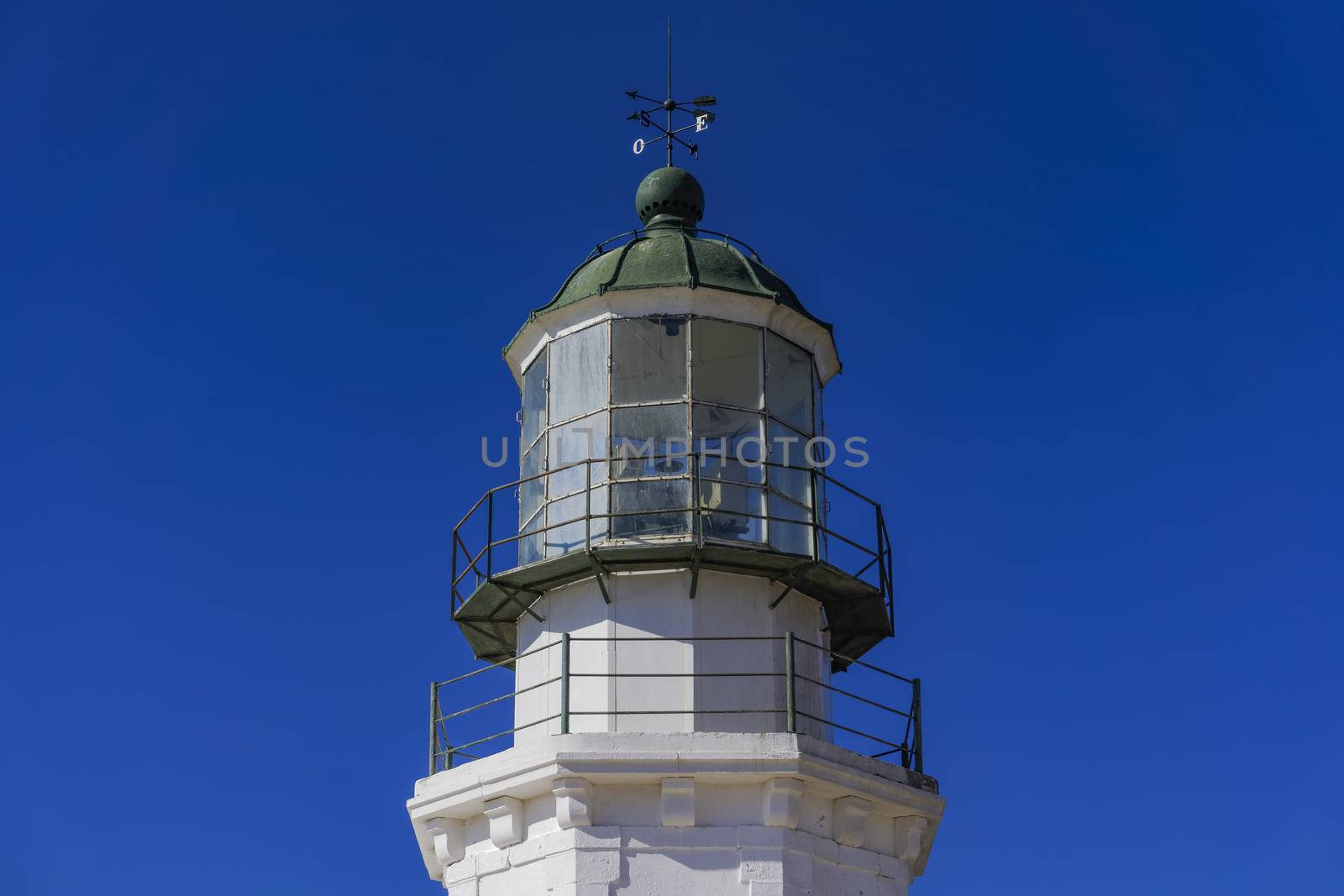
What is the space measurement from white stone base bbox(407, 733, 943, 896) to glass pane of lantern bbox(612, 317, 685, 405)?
3574 millimetres

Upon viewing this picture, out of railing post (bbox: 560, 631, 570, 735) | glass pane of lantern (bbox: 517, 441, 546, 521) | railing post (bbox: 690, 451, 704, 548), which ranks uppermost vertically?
glass pane of lantern (bbox: 517, 441, 546, 521)

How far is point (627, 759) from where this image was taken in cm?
1736

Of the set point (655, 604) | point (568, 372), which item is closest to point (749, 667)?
point (655, 604)

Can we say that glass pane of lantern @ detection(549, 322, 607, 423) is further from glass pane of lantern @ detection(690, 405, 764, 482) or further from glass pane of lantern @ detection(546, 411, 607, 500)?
glass pane of lantern @ detection(690, 405, 764, 482)

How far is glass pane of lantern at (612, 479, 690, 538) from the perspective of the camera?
1858 cm

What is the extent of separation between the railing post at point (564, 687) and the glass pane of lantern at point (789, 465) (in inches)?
101

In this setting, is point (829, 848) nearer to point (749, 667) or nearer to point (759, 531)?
point (749, 667)

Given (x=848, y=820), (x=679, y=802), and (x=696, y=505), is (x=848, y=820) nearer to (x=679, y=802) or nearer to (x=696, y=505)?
(x=679, y=802)

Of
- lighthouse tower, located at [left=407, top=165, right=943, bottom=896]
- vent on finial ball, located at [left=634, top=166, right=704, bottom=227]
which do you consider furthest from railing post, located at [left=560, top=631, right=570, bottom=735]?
vent on finial ball, located at [left=634, top=166, right=704, bottom=227]

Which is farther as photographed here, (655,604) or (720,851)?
(655,604)

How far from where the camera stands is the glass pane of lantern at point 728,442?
1902cm

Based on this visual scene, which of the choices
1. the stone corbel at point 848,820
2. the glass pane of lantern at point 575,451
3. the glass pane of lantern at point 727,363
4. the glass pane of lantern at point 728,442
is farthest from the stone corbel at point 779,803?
the glass pane of lantern at point 727,363

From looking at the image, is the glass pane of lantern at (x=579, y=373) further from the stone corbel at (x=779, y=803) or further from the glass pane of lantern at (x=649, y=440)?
the stone corbel at (x=779, y=803)

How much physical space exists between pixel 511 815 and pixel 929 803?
3.92 meters
